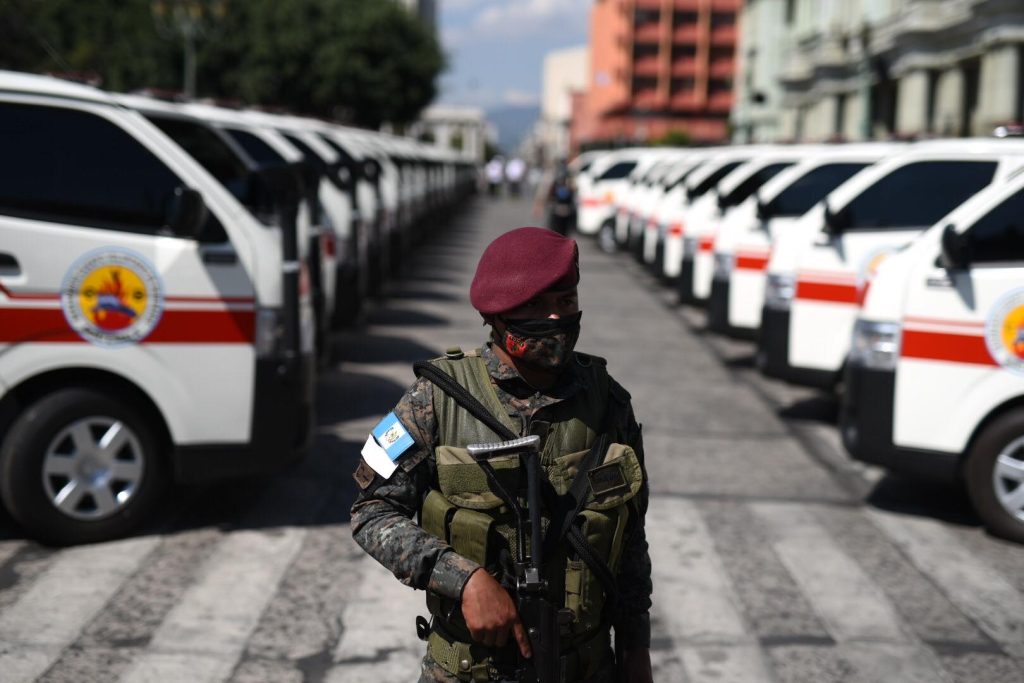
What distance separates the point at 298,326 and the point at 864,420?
304cm

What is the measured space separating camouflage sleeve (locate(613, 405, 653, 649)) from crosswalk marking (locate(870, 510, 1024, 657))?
2918 millimetres

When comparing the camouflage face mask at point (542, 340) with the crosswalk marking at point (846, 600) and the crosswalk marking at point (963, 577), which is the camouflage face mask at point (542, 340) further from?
the crosswalk marking at point (963, 577)

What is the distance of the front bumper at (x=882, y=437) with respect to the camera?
7098 mm

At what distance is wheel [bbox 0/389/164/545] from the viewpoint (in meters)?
6.11

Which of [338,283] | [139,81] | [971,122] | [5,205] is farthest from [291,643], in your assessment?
[139,81]

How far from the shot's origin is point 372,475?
9.45ft

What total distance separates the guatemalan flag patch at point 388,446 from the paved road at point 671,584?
2.25 metres

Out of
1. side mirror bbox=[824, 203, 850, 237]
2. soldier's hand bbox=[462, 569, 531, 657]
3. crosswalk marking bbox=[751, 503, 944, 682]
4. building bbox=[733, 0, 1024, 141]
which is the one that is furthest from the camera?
building bbox=[733, 0, 1024, 141]

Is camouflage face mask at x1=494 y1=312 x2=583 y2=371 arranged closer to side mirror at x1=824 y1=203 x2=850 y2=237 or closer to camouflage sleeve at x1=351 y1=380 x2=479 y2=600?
camouflage sleeve at x1=351 y1=380 x2=479 y2=600

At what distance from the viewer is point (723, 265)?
1252cm

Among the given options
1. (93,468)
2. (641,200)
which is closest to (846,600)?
(93,468)

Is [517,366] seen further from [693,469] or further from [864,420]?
[693,469]

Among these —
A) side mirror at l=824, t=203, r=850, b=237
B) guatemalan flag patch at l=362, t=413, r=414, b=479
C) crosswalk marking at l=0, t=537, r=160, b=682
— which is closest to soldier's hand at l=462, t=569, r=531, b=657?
guatemalan flag patch at l=362, t=413, r=414, b=479

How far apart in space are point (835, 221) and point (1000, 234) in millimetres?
2173
